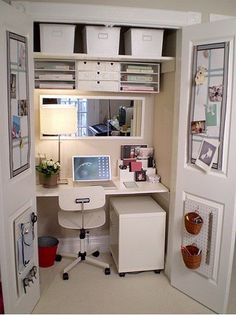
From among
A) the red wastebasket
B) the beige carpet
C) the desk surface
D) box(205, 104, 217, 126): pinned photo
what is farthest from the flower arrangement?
box(205, 104, 217, 126): pinned photo

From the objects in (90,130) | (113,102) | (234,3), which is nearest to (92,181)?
(90,130)

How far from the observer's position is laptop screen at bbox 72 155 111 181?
2.86 meters

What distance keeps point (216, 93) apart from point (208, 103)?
9 centimetres

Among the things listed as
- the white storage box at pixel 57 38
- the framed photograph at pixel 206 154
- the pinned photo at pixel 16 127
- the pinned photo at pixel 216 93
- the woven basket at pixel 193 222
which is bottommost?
the woven basket at pixel 193 222

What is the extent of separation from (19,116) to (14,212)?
617 millimetres

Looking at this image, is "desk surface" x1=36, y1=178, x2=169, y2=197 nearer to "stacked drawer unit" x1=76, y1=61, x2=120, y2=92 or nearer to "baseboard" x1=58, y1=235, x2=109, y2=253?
"baseboard" x1=58, y1=235, x2=109, y2=253

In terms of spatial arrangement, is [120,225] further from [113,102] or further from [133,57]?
[133,57]

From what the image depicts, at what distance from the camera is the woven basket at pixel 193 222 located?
2256 millimetres

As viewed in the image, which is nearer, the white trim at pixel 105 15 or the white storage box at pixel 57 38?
the white trim at pixel 105 15

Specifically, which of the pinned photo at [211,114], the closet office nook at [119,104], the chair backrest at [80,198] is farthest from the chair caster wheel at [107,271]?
the pinned photo at [211,114]

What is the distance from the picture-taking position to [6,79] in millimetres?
1786

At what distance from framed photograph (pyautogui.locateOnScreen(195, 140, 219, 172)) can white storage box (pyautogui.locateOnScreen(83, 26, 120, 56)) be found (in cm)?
105

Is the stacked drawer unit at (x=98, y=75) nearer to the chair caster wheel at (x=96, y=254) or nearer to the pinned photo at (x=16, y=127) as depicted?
the pinned photo at (x=16, y=127)

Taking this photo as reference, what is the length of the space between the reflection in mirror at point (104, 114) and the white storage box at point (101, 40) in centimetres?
51
